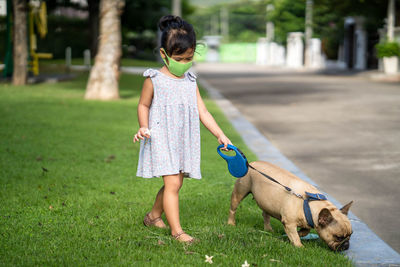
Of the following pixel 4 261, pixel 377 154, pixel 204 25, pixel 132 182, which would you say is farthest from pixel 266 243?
pixel 204 25

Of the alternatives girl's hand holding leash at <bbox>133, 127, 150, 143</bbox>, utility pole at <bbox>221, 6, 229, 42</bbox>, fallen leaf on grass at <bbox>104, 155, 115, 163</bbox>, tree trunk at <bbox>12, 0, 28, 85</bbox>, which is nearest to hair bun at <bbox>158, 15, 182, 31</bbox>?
girl's hand holding leash at <bbox>133, 127, 150, 143</bbox>

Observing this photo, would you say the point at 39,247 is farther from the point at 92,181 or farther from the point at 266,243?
the point at 92,181

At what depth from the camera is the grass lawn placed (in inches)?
138

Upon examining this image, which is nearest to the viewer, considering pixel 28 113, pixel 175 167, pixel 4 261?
pixel 4 261

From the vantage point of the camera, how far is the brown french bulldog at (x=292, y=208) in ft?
11.8

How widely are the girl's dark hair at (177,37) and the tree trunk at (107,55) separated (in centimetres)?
1139

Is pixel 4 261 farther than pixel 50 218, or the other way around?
pixel 50 218

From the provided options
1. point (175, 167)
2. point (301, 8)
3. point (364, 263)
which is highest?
point (301, 8)

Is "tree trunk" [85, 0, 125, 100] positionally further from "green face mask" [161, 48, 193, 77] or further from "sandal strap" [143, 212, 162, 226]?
"green face mask" [161, 48, 193, 77]

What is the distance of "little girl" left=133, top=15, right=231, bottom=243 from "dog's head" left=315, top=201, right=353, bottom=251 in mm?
824

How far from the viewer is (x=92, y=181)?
5.68m

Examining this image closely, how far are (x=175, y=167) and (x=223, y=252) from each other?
2.14 ft

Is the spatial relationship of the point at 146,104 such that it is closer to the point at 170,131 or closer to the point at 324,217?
the point at 170,131

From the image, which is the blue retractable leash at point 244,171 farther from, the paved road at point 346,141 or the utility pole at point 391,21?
the utility pole at point 391,21
